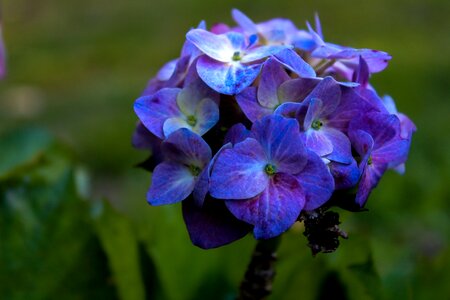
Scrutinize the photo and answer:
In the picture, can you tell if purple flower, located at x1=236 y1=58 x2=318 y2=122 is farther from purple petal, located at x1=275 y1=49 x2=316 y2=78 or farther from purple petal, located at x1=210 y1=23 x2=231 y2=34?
purple petal, located at x1=210 y1=23 x2=231 y2=34

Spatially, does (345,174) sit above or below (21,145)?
above

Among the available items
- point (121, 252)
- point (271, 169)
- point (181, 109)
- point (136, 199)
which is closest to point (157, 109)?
point (181, 109)

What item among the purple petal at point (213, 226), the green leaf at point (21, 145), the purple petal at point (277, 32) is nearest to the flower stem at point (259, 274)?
the purple petal at point (213, 226)

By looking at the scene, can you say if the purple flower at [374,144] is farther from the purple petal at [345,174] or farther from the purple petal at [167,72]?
the purple petal at [167,72]

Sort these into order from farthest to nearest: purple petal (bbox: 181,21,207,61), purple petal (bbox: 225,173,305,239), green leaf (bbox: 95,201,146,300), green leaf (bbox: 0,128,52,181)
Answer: green leaf (bbox: 0,128,52,181) → green leaf (bbox: 95,201,146,300) → purple petal (bbox: 181,21,207,61) → purple petal (bbox: 225,173,305,239)

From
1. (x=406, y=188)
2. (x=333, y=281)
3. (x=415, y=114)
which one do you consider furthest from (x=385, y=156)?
(x=415, y=114)

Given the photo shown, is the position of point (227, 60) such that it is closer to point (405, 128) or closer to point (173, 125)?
point (173, 125)

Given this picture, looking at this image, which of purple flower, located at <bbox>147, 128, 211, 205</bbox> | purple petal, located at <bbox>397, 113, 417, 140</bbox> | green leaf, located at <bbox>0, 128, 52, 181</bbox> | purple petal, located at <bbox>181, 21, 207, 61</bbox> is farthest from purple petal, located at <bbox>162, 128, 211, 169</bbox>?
green leaf, located at <bbox>0, 128, 52, 181</bbox>
